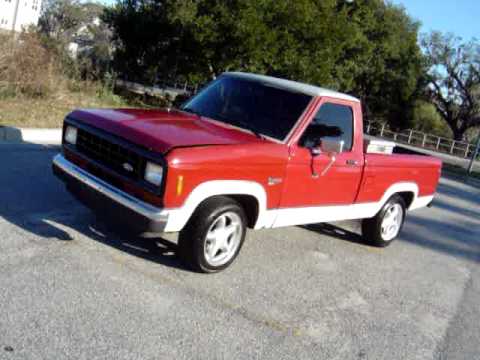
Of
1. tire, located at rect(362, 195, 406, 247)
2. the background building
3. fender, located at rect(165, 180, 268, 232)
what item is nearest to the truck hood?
fender, located at rect(165, 180, 268, 232)

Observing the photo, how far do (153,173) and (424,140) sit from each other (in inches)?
1766

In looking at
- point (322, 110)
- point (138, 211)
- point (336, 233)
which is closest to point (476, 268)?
point (336, 233)

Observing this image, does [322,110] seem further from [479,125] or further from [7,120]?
[479,125]

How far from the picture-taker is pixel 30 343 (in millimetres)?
3346

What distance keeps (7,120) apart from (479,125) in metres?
52.0

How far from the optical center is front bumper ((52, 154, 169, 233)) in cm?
430

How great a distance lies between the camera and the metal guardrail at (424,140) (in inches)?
1694

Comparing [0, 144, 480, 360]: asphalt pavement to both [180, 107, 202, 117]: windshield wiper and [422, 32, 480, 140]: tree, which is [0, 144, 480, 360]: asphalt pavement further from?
[422, 32, 480, 140]: tree

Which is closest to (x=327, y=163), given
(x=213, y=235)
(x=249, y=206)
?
(x=249, y=206)

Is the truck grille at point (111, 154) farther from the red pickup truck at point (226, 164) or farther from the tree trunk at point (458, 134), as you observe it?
the tree trunk at point (458, 134)

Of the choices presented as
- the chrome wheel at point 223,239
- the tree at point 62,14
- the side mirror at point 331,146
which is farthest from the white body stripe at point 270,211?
the tree at point 62,14

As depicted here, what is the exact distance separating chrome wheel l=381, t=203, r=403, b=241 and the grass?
6918mm

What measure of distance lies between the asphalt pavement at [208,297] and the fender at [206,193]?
593mm

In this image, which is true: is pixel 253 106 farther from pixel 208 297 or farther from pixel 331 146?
pixel 208 297
